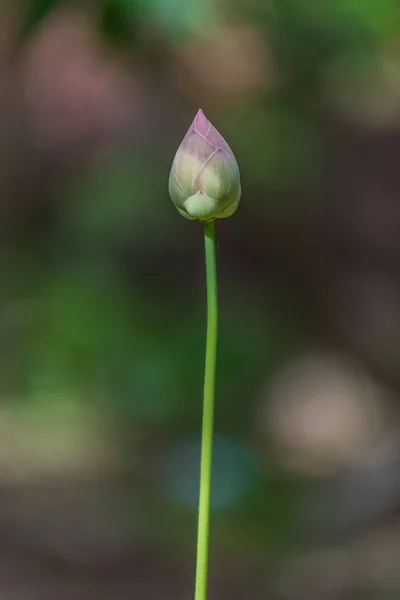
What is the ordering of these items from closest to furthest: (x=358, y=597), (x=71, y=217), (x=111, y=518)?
(x=358, y=597)
(x=111, y=518)
(x=71, y=217)

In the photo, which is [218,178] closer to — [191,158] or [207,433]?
[191,158]

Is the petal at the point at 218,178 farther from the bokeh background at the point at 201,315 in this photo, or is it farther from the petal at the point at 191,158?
the bokeh background at the point at 201,315

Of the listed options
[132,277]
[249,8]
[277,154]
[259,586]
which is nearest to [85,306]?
[132,277]

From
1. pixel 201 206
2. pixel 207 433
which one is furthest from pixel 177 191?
pixel 207 433

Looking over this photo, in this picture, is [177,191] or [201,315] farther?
[201,315]

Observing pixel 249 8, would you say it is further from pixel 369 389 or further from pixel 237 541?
pixel 369 389

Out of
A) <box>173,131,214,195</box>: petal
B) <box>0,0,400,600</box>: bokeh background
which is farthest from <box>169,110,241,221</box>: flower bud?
<box>0,0,400,600</box>: bokeh background

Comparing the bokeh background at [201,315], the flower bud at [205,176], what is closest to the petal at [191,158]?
the flower bud at [205,176]
